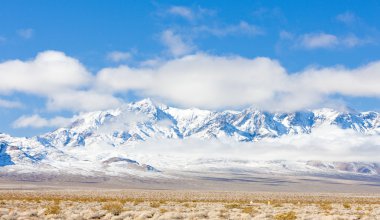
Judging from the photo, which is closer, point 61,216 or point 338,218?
point 338,218

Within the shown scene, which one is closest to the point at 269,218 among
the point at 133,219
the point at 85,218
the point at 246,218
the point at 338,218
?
the point at 246,218

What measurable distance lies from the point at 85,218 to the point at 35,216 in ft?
12.8

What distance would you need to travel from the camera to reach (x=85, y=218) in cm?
3878

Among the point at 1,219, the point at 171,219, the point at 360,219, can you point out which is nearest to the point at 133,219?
the point at 171,219

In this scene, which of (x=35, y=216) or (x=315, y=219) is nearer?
(x=315, y=219)

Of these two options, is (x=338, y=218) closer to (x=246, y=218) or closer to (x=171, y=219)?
(x=246, y=218)

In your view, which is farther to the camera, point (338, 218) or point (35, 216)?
point (35, 216)

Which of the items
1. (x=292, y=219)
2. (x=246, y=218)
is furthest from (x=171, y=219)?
(x=292, y=219)

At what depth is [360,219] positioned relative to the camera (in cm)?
3775

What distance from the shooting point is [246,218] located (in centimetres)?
3825

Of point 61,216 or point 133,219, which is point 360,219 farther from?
point 61,216

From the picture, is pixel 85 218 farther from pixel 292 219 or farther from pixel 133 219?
pixel 292 219

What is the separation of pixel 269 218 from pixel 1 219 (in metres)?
17.2

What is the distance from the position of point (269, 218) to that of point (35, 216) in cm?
1590
